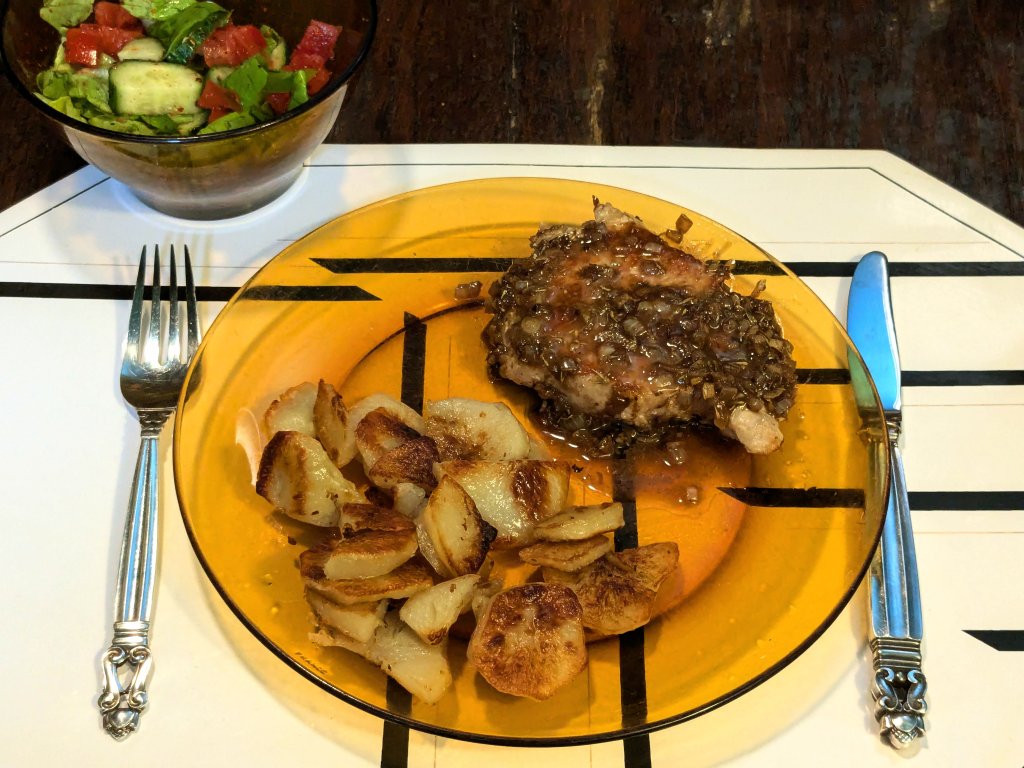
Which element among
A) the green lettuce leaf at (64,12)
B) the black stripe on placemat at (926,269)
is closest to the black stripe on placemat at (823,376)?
the black stripe on placemat at (926,269)

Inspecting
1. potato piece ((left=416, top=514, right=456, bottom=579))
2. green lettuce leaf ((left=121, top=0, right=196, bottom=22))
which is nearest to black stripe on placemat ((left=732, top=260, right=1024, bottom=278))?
potato piece ((left=416, top=514, right=456, bottom=579))

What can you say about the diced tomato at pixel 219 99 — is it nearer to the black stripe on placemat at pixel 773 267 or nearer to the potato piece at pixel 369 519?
the black stripe on placemat at pixel 773 267

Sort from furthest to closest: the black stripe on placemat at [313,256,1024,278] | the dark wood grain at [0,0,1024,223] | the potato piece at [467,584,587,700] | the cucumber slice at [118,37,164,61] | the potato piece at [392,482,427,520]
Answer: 1. the dark wood grain at [0,0,1024,223]
2. the cucumber slice at [118,37,164,61]
3. the black stripe on placemat at [313,256,1024,278]
4. the potato piece at [392,482,427,520]
5. the potato piece at [467,584,587,700]

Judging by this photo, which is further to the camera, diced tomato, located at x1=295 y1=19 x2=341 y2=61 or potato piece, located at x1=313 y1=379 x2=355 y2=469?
diced tomato, located at x1=295 y1=19 x2=341 y2=61

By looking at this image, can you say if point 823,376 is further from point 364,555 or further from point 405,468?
point 364,555

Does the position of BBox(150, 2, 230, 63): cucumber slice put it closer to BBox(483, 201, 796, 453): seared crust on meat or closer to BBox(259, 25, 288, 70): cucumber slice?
BBox(259, 25, 288, 70): cucumber slice

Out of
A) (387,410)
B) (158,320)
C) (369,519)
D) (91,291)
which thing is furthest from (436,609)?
(91,291)
